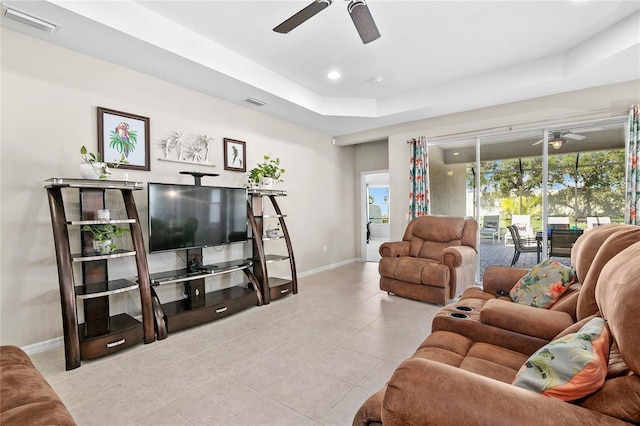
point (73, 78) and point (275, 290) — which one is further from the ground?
point (73, 78)

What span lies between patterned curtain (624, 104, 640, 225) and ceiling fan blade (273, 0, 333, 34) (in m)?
4.15

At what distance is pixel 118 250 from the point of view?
302 cm

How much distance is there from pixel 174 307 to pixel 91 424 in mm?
1578

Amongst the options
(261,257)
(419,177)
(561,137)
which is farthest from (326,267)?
(561,137)

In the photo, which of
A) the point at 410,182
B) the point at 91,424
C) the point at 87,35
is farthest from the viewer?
the point at 410,182

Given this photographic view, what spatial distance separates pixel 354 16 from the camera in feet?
7.18

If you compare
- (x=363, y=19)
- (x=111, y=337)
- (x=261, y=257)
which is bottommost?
(x=111, y=337)

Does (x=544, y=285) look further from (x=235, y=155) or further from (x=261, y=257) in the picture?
(x=235, y=155)

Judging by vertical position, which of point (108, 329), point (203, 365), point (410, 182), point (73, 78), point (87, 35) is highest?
point (87, 35)

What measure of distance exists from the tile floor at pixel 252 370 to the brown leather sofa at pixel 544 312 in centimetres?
76

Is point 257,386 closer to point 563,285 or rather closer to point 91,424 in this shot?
point 91,424

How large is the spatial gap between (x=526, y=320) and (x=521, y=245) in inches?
141

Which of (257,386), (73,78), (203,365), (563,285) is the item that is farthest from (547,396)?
(73,78)

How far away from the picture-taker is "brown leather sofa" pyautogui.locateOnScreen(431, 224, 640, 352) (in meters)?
1.53
